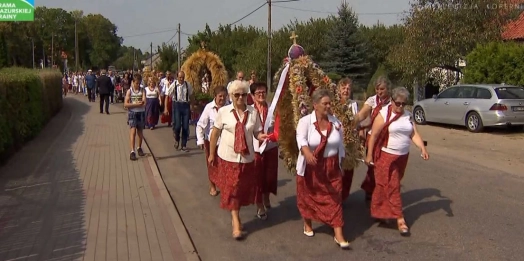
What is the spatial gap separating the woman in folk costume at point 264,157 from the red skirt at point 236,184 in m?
0.38

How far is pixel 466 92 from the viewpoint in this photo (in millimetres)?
18094

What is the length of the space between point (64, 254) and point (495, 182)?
7083 mm

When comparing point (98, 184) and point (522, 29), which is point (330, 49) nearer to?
point (522, 29)

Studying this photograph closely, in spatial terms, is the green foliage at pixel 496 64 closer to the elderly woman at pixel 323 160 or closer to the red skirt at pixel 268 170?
the red skirt at pixel 268 170

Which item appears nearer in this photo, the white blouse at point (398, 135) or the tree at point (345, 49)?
the white blouse at point (398, 135)

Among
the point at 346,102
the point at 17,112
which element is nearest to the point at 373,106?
the point at 346,102

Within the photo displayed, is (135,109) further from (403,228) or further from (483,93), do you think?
(483,93)

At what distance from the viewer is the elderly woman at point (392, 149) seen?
676cm

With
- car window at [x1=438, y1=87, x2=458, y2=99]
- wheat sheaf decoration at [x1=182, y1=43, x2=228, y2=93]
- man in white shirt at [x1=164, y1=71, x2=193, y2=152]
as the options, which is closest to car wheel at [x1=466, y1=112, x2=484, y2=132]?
car window at [x1=438, y1=87, x2=458, y2=99]

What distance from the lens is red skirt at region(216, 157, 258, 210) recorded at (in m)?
6.63

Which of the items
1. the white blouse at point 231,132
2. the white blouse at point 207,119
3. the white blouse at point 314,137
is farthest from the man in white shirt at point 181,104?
the white blouse at point 314,137

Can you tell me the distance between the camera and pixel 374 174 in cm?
725

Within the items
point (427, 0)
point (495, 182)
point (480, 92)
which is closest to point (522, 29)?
point (427, 0)

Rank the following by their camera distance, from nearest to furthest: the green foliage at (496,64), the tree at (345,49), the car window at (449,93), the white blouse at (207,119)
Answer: the white blouse at (207,119), the car window at (449,93), the green foliage at (496,64), the tree at (345,49)
